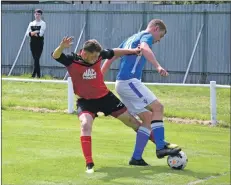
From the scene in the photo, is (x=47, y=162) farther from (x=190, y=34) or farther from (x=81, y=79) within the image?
(x=190, y=34)

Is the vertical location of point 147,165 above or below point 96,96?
below

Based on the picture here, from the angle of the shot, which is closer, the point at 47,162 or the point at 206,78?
the point at 47,162

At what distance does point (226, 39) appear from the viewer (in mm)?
24031

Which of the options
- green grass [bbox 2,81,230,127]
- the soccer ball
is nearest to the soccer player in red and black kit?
the soccer ball

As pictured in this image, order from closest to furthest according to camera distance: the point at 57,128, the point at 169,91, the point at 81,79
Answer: the point at 81,79, the point at 57,128, the point at 169,91

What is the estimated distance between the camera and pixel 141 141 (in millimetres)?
11094

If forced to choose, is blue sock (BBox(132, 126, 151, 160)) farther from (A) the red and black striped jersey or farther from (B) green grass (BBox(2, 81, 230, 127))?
(B) green grass (BBox(2, 81, 230, 127))

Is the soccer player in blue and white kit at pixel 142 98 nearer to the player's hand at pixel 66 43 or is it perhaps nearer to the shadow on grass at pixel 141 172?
the shadow on grass at pixel 141 172

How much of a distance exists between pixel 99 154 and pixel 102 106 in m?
1.27

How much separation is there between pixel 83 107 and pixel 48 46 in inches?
641

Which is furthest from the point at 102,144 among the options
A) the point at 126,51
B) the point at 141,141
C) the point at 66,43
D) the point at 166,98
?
the point at 166,98

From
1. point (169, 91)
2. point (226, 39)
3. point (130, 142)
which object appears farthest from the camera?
point (226, 39)

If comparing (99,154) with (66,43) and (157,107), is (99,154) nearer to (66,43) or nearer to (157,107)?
(157,107)

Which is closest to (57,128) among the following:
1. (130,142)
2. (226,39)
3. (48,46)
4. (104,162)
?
(130,142)
